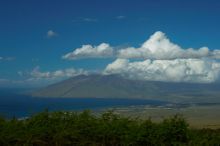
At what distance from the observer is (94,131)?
17.6 meters

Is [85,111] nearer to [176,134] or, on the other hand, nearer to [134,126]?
[134,126]

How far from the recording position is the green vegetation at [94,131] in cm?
1702

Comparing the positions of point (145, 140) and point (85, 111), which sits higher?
point (85, 111)

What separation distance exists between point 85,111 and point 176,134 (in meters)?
4.10

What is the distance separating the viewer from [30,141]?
1661 centimetres

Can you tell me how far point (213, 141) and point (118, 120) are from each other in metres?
4.19

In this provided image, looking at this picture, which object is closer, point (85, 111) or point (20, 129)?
point (20, 129)

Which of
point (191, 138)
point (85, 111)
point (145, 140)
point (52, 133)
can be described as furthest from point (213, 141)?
point (52, 133)

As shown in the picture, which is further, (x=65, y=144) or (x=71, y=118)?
(x=71, y=118)

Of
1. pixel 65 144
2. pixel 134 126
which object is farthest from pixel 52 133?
pixel 134 126

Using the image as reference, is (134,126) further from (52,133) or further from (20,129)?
(20,129)

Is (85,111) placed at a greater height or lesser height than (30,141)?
greater

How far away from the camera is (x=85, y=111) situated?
731 inches

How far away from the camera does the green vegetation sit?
17.0 metres
